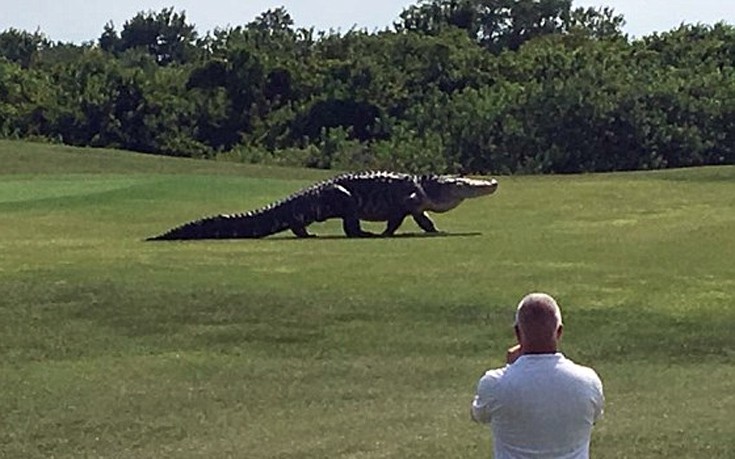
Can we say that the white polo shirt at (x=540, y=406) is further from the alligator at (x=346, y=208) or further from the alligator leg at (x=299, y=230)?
the alligator leg at (x=299, y=230)

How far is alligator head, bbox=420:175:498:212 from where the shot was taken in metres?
20.5

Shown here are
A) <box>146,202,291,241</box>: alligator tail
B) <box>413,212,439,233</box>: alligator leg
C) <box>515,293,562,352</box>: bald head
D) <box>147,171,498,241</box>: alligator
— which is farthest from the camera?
<box>413,212,439,233</box>: alligator leg

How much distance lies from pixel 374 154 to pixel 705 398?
3786 cm

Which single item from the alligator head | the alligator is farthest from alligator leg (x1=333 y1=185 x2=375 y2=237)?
the alligator head

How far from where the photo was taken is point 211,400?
1070 cm

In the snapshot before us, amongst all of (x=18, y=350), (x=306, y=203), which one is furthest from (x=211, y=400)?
(x=306, y=203)

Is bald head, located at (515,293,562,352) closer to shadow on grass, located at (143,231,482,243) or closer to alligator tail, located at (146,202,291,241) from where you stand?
shadow on grass, located at (143,231,482,243)

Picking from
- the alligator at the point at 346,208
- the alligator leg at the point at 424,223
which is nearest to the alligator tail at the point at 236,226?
the alligator at the point at 346,208

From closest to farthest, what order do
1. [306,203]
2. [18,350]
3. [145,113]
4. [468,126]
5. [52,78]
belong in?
[18,350]
[306,203]
[468,126]
[145,113]
[52,78]

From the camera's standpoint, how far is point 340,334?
12883mm

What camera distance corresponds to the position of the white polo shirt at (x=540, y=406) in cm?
549

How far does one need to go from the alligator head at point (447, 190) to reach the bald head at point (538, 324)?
14912 millimetres

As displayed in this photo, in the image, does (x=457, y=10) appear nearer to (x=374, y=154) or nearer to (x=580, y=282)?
(x=374, y=154)

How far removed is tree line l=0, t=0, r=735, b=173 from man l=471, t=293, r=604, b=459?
3894 cm
